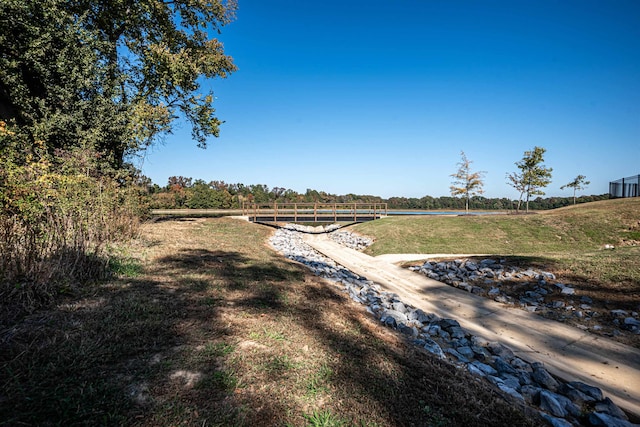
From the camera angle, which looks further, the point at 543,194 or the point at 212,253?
the point at 543,194

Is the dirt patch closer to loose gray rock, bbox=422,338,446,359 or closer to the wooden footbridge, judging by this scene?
loose gray rock, bbox=422,338,446,359

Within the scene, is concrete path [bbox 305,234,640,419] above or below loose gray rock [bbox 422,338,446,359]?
below

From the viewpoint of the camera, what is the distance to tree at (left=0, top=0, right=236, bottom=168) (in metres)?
9.74

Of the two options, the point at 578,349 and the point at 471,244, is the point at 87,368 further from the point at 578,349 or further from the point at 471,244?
the point at 471,244

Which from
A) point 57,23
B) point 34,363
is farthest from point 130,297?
point 57,23

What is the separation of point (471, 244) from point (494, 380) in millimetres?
11370

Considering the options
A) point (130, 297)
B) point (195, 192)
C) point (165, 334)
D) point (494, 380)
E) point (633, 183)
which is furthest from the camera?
point (195, 192)

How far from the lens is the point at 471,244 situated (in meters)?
13.4

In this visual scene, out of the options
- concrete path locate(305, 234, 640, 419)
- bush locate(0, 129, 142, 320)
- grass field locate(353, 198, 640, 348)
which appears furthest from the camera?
grass field locate(353, 198, 640, 348)

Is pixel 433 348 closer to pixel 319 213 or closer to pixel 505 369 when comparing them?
pixel 505 369

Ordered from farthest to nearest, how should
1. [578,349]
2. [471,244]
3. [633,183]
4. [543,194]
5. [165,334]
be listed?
[543,194]
[633,183]
[471,244]
[578,349]
[165,334]

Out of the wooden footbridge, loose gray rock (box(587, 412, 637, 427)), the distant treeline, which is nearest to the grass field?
loose gray rock (box(587, 412, 637, 427))

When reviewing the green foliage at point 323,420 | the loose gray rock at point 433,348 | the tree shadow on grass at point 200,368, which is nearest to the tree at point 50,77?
the tree shadow on grass at point 200,368

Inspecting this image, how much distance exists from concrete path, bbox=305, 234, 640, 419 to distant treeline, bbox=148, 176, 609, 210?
24939mm
